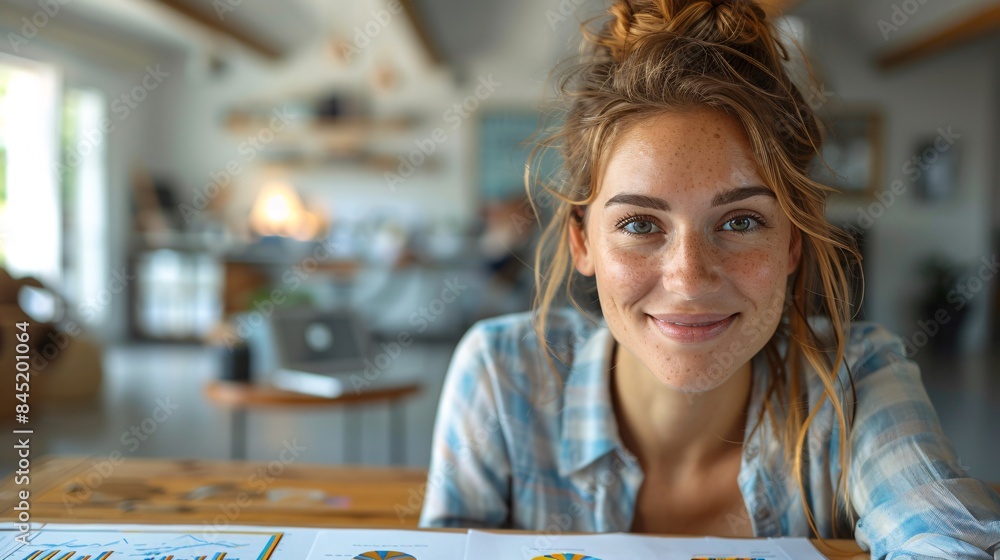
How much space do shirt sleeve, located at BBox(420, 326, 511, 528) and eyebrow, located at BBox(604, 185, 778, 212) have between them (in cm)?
40

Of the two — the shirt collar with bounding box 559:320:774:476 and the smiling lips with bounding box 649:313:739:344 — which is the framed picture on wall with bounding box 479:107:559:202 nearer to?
the shirt collar with bounding box 559:320:774:476

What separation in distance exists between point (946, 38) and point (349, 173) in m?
5.21

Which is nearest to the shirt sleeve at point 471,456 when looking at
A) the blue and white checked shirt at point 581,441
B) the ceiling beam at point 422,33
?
the blue and white checked shirt at point 581,441

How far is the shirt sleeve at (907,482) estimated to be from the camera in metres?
0.83

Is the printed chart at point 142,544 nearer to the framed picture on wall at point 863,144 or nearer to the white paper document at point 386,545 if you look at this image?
the white paper document at point 386,545

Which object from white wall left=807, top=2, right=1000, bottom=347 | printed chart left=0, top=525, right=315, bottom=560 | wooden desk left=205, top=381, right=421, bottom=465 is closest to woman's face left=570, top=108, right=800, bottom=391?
printed chart left=0, top=525, right=315, bottom=560

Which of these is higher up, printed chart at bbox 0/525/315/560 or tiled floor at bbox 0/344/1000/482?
printed chart at bbox 0/525/315/560

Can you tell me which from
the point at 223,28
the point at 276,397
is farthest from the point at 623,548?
the point at 223,28

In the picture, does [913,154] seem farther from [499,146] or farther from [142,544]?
[142,544]

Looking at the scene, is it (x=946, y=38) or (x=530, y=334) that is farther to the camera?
(x=946, y=38)

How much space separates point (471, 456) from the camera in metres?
1.15

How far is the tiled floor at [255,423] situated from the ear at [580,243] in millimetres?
2468

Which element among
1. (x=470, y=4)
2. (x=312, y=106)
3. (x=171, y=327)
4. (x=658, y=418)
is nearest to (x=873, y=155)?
(x=470, y=4)

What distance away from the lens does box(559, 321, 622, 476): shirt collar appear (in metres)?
1.12
